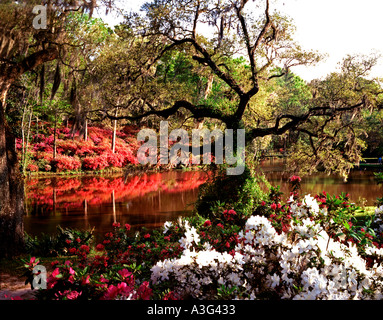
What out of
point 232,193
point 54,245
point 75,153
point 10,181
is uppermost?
point 75,153

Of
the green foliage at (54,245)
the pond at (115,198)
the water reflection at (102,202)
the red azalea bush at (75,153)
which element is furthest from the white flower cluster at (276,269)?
the red azalea bush at (75,153)

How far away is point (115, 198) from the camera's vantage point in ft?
54.2

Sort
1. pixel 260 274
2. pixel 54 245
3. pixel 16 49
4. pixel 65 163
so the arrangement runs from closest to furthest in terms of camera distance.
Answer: pixel 260 274 → pixel 16 49 → pixel 54 245 → pixel 65 163

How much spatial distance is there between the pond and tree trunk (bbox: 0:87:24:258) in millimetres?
2712

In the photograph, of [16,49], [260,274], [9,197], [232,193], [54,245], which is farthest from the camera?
[232,193]

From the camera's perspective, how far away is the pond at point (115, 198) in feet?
39.0

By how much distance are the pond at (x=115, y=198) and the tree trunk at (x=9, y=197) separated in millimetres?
2712

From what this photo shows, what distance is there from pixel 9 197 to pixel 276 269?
22.5 ft

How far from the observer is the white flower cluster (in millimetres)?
2412

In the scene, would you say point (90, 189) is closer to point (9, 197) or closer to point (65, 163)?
point (65, 163)

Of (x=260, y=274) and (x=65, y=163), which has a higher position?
(x=65, y=163)

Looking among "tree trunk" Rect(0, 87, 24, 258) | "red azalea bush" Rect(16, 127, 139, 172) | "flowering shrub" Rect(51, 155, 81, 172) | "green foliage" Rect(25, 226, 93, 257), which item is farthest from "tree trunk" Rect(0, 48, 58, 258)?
"flowering shrub" Rect(51, 155, 81, 172)

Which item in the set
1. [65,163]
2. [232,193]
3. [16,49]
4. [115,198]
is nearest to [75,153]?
[65,163]
